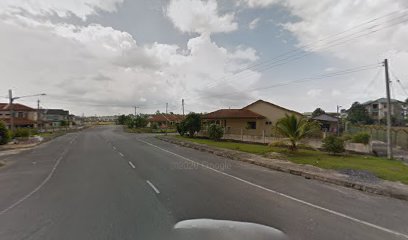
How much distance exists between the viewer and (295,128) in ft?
64.7

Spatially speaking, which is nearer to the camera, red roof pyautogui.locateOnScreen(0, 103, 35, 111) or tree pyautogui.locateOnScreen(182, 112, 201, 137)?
tree pyautogui.locateOnScreen(182, 112, 201, 137)

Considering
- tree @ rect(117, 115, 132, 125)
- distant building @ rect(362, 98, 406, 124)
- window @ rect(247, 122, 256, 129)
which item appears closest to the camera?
window @ rect(247, 122, 256, 129)

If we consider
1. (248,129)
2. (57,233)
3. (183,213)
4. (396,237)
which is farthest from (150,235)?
(248,129)

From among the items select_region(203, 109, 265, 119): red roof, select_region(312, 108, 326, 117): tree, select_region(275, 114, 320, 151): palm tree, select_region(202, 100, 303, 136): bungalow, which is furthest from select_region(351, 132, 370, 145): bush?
select_region(312, 108, 326, 117): tree

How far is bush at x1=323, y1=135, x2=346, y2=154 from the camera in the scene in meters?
18.4

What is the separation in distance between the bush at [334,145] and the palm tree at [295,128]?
4.57 ft

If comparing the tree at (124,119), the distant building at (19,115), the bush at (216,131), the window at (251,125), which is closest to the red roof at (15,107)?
the distant building at (19,115)

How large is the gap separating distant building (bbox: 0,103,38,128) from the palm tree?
63108 mm

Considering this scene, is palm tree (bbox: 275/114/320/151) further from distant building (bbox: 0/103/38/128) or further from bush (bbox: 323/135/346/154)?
distant building (bbox: 0/103/38/128)

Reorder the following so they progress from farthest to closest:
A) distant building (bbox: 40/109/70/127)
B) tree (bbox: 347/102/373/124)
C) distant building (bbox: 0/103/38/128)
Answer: distant building (bbox: 40/109/70/127)
tree (bbox: 347/102/373/124)
distant building (bbox: 0/103/38/128)

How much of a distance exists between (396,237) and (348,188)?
4.72 meters

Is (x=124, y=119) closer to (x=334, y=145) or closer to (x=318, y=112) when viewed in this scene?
(x=318, y=112)

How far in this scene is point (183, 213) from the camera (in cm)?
667

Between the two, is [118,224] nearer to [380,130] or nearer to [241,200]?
[241,200]
